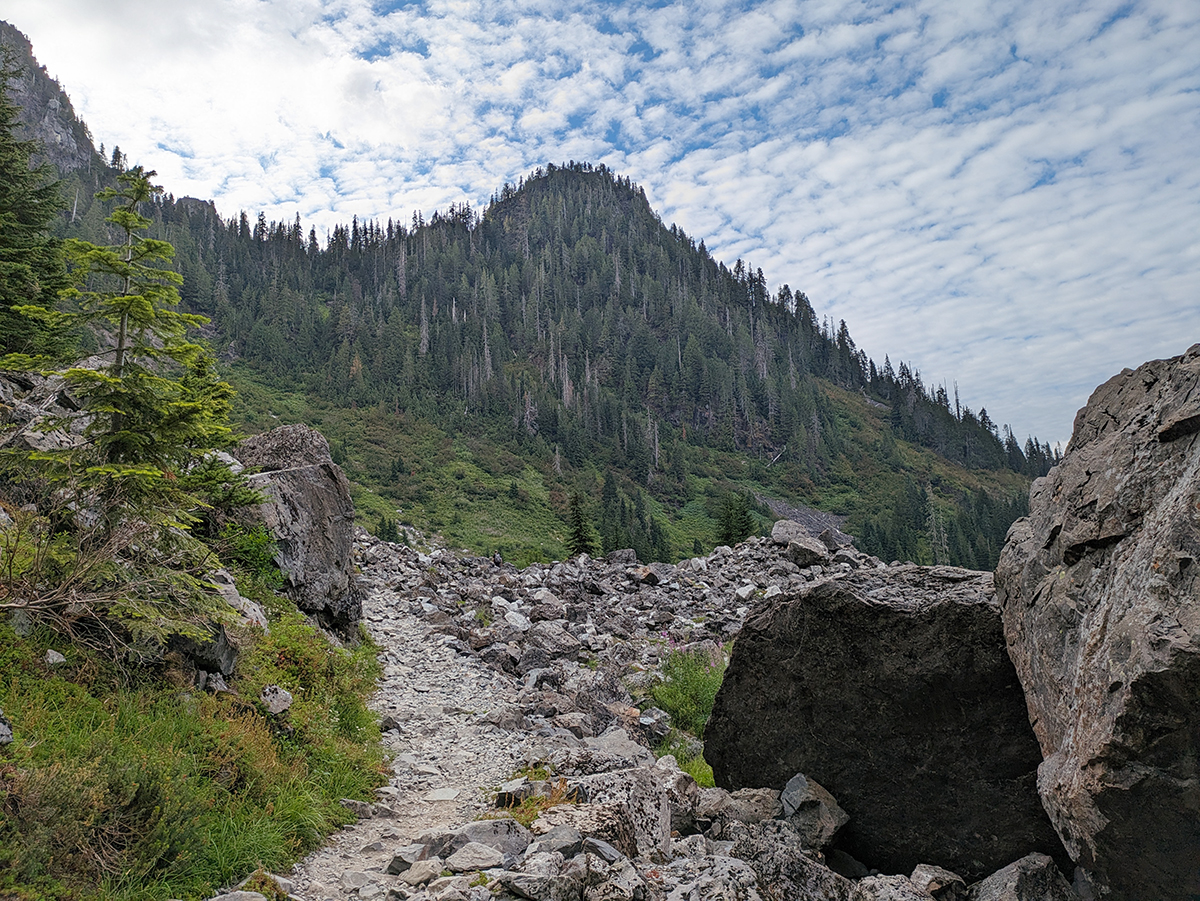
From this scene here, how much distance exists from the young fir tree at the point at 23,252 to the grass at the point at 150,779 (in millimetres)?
11791

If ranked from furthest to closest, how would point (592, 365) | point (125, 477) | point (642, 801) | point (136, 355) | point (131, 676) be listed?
point (592, 365) < point (136, 355) < point (125, 477) < point (131, 676) < point (642, 801)

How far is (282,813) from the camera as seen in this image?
17.9 feet

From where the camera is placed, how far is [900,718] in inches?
212

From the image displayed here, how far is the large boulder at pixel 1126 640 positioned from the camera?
282 cm

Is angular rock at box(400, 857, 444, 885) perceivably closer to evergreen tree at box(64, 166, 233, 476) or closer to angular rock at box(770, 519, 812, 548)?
evergreen tree at box(64, 166, 233, 476)

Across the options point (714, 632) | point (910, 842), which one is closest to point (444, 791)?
point (910, 842)

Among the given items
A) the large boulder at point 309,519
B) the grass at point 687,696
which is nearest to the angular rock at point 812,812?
the grass at point 687,696

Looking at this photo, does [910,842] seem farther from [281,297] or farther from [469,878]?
[281,297]

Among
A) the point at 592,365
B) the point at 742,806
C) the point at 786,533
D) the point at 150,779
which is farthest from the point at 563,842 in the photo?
the point at 592,365

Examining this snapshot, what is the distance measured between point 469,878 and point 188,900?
1935 millimetres

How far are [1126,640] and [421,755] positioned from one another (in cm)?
823

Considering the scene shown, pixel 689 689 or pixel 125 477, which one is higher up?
pixel 125 477

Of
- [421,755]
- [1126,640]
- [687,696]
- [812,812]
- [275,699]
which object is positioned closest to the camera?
[1126,640]

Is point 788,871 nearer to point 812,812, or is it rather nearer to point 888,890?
point 888,890
